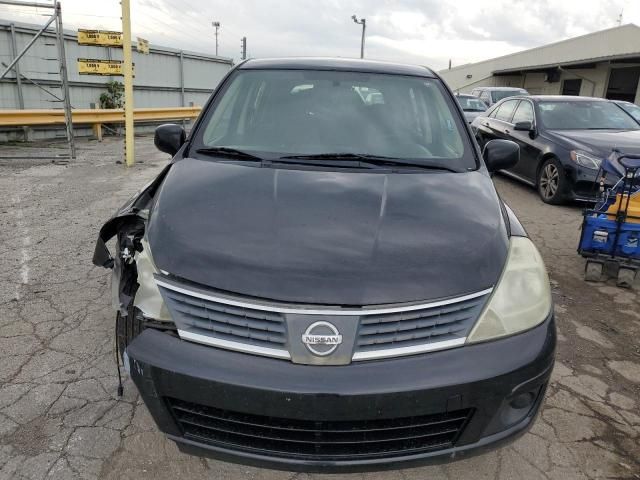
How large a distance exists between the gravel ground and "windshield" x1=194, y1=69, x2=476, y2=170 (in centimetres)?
138

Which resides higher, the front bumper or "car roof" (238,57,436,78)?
"car roof" (238,57,436,78)

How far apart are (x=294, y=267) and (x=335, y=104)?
155 centimetres

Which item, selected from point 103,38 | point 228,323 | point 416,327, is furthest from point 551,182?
point 103,38

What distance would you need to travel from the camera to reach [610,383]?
285 cm

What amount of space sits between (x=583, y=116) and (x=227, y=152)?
6664 millimetres

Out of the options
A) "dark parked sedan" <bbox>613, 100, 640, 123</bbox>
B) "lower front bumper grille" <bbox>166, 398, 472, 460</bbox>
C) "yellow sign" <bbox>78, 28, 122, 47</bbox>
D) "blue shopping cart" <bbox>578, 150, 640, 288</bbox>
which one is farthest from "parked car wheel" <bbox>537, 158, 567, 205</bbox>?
"yellow sign" <bbox>78, 28, 122, 47</bbox>

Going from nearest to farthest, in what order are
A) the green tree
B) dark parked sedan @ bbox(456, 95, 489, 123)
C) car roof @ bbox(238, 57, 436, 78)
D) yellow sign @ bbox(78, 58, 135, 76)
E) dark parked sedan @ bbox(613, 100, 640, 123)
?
car roof @ bbox(238, 57, 436, 78), dark parked sedan @ bbox(613, 100, 640, 123), yellow sign @ bbox(78, 58, 135, 76), the green tree, dark parked sedan @ bbox(456, 95, 489, 123)

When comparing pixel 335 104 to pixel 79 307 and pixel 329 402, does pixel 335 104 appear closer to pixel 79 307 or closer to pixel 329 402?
pixel 329 402

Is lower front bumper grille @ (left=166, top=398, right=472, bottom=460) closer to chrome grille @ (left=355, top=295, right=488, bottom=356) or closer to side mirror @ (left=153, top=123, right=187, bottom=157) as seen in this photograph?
chrome grille @ (left=355, top=295, right=488, bottom=356)

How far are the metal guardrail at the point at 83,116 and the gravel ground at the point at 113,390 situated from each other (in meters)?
6.05

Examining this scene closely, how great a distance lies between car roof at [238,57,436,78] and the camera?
3258 millimetres

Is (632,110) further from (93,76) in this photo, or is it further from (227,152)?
(93,76)

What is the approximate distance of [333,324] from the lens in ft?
5.54

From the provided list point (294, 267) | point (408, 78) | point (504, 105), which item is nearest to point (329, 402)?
point (294, 267)
